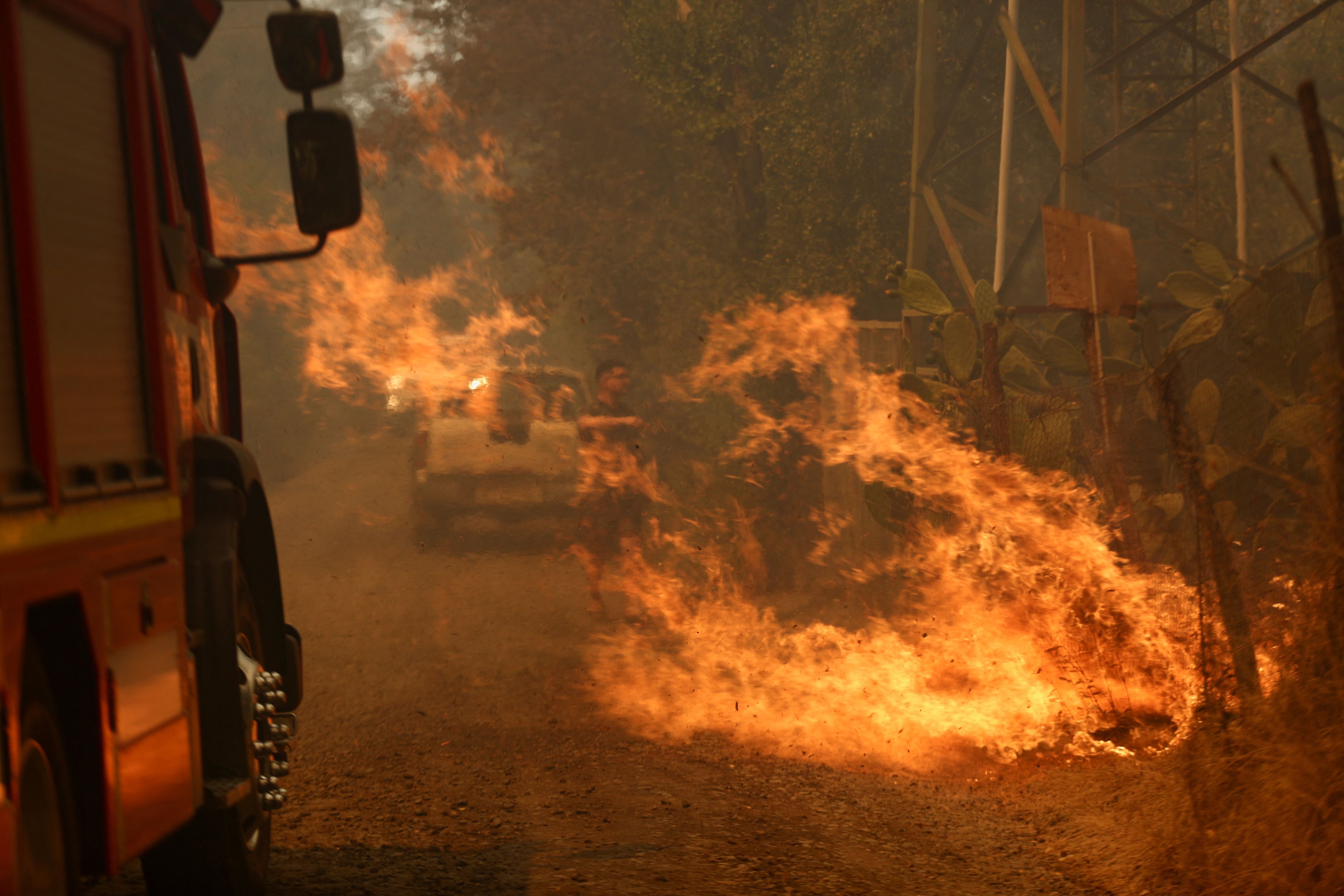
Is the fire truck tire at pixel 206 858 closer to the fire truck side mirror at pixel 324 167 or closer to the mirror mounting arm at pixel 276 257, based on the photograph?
the mirror mounting arm at pixel 276 257

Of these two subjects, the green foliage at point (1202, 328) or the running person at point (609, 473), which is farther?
the running person at point (609, 473)

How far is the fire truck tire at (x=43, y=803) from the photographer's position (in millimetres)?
2598

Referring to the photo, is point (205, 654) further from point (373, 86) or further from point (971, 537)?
point (373, 86)

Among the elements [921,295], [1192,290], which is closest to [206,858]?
[921,295]

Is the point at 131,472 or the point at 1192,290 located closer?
the point at 131,472

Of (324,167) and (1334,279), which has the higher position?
(324,167)

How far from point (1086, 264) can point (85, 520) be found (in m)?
6.78

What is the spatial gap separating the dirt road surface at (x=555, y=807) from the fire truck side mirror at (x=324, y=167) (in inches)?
94.7

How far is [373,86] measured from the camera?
768 inches

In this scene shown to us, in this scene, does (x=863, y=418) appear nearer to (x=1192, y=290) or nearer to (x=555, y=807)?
(x=1192, y=290)

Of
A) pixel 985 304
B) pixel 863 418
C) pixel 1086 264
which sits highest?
pixel 1086 264

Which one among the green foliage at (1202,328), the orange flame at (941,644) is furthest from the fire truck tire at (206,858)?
the green foliage at (1202,328)

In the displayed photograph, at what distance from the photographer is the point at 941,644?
886 cm

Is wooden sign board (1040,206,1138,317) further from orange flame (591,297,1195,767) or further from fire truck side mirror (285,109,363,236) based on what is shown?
fire truck side mirror (285,109,363,236)
